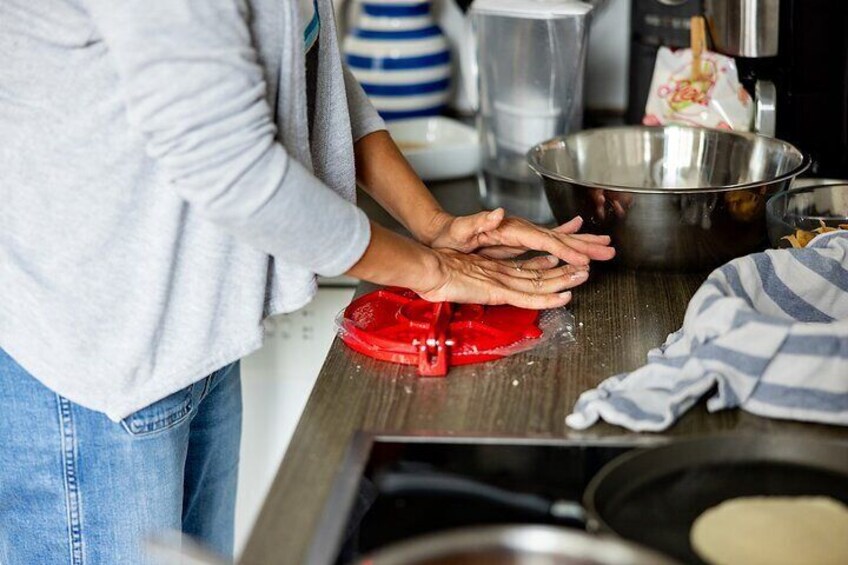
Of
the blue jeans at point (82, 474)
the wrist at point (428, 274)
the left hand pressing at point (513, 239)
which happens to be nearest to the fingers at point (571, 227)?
the left hand pressing at point (513, 239)

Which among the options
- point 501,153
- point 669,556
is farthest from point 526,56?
point 669,556

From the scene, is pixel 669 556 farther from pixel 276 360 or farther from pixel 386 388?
pixel 276 360

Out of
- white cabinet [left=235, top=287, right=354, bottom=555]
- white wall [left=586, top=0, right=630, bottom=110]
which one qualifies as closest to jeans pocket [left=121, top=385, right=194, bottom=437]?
white cabinet [left=235, top=287, right=354, bottom=555]

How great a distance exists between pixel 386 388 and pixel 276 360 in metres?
0.71

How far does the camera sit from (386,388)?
105 centimetres

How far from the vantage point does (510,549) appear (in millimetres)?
665

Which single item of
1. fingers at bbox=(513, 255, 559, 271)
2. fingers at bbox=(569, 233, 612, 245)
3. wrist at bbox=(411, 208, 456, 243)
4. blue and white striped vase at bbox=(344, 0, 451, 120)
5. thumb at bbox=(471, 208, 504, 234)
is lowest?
blue and white striped vase at bbox=(344, 0, 451, 120)

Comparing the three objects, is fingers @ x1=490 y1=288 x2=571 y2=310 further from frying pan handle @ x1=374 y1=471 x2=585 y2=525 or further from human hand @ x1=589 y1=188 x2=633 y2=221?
frying pan handle @ x1=374 y1=471 x2=585 y2=525

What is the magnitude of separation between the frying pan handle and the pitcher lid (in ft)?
2.84

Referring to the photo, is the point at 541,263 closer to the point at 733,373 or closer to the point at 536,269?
the point at 536,269

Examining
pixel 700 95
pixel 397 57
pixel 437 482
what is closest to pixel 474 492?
pixel 437 482

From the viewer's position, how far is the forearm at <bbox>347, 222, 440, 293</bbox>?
3.39ft

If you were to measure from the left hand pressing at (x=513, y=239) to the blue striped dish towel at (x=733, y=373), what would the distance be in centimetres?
20

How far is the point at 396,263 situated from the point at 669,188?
0.36 m
